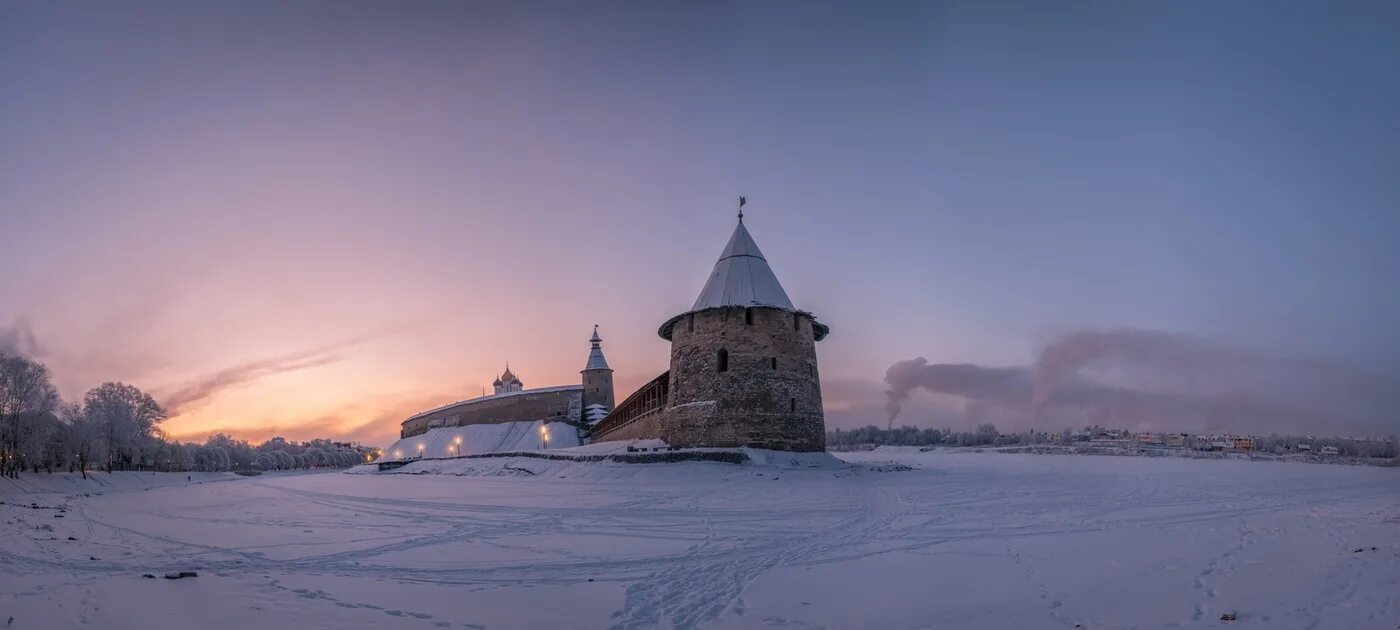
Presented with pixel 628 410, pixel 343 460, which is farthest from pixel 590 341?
pixel 343 460

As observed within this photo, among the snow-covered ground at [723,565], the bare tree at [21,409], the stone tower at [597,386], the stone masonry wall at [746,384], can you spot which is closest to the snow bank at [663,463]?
the stone masonry wall at [746,384]

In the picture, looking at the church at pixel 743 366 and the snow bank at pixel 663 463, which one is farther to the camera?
the church at pixel 743 366

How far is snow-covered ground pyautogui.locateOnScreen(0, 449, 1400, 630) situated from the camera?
17.0 feet

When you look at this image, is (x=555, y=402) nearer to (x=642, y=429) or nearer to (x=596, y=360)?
(x=596, y=360)

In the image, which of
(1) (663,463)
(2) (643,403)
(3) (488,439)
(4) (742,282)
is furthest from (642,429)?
(3) (488,439)

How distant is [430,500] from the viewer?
50.5 feet

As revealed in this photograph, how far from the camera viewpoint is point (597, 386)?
66.6 metres

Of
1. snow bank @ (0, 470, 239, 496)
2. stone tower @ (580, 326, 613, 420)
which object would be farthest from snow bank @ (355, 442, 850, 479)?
stone tower @ (580, 326, 613, 420)

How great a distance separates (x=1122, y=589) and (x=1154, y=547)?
2850 millimetres

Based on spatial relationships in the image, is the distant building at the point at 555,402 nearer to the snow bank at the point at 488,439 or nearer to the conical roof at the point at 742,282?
the snow bank at the point at 488,439

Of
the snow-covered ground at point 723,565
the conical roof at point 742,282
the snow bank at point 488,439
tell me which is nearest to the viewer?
the snow-covered ground at point 723,565

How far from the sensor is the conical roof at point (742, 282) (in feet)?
86.5

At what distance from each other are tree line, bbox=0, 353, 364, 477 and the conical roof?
3897cm

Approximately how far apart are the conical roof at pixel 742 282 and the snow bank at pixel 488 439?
35.1 meters
